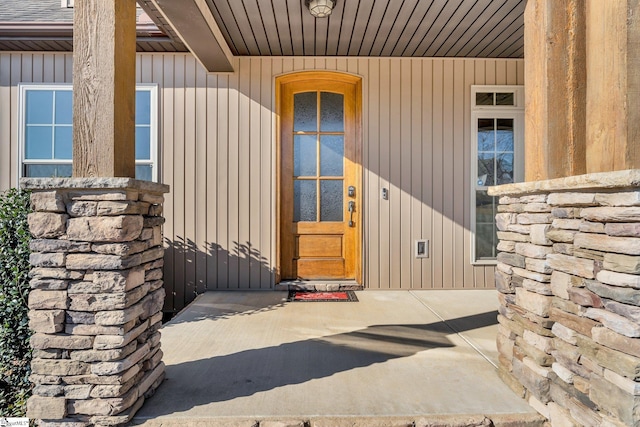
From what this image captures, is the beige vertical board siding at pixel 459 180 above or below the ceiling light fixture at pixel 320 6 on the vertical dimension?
below

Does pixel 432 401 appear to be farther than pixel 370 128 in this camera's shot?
No

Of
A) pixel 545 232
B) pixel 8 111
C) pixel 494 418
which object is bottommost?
pixel 494 418

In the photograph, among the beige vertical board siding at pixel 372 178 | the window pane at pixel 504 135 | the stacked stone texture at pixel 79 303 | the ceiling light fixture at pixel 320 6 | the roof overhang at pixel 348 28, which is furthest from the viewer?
the window pane at pixel 504 135

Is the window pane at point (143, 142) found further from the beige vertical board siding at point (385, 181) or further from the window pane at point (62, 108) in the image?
the beige vertical board siding at point (385, 181)

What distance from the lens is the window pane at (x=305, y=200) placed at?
161 inches

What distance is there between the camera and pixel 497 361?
221cm

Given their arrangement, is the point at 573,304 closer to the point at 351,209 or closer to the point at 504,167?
the point at 351,209

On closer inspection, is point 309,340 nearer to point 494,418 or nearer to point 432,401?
point 432,401

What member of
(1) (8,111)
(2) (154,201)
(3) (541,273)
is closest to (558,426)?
(3) (541,273)

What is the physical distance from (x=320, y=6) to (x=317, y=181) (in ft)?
5.79

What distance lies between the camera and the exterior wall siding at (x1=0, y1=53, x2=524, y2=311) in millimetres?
3924

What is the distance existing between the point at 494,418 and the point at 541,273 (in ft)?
2.24

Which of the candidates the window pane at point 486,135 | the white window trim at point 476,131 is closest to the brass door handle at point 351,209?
the white window trim at point 476,131

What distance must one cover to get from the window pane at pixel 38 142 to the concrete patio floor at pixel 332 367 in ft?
7.87
